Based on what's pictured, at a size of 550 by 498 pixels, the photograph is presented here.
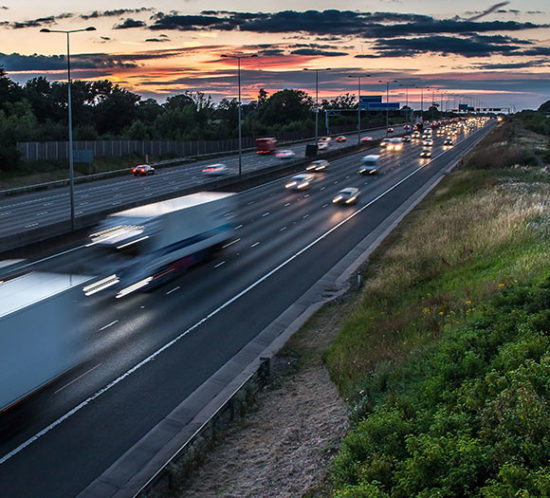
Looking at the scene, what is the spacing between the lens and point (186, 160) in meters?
87.2

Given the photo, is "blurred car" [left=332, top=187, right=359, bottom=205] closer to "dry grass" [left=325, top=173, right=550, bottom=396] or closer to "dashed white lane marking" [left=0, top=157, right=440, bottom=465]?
"dashed white lane marking" [left=0, top=157, right=440, bottom=465]

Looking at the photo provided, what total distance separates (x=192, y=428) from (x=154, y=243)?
523 inches

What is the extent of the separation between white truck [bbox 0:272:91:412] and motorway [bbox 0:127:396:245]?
19.6m

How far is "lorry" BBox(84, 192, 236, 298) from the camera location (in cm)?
2522

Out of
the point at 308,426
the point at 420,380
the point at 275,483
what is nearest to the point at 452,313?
the point at 420,380

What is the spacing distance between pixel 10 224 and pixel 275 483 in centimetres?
3441

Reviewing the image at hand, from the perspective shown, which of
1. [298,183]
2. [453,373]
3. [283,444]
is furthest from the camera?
[298,183]

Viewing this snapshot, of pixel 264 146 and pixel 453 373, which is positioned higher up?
pixel 264 146

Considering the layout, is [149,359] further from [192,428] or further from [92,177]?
[92,177]

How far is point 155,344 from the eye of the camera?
64.7 feet

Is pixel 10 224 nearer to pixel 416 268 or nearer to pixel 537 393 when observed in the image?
pixel 416 268

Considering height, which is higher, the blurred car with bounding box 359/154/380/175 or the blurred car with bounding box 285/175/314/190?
the blurred car with bounding box 359/154/380/175

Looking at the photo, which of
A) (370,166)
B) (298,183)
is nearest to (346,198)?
(298,183)

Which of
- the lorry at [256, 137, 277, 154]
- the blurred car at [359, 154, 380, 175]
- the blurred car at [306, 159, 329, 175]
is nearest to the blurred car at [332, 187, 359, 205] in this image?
the blurred car at [359, 154, 380, 175]
